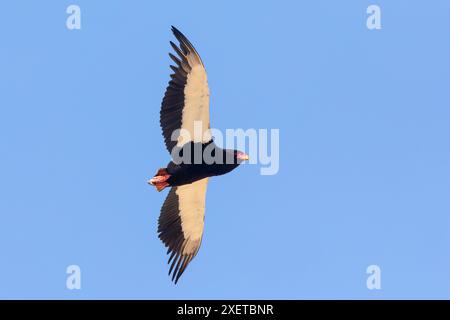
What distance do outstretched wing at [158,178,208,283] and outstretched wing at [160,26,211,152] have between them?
1.84m

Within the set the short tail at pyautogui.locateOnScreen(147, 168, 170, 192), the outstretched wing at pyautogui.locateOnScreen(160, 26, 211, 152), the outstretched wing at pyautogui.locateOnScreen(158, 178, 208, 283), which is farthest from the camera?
the outstretched wing at pyautogui.locateOnScreen(158, 178, 208, 283)

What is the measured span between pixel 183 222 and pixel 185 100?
11.2 ft

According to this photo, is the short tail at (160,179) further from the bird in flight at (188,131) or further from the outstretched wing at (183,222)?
the outstretched wing at (183,222)

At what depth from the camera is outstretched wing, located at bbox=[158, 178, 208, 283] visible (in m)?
28.3

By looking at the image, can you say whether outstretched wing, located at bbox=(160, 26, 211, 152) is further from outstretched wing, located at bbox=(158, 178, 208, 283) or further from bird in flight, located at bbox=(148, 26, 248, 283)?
outstretched wing, located at bbox=(158, 178, 208, 283)

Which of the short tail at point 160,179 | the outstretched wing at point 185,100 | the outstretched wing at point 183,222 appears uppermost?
the outstretched wing at point 185,100

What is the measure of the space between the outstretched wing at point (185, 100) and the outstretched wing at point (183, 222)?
184 centimetres

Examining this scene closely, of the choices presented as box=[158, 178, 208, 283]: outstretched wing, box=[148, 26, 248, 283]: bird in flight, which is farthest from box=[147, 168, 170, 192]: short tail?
box=[158, 178, 208, 283]: outstretched wing

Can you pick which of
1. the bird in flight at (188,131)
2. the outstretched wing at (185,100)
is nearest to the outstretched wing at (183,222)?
the bird in flight at (188,131)

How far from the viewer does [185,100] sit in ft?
87.5

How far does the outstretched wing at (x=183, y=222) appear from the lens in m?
28.3

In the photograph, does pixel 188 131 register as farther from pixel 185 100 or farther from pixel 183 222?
pixel 183 222

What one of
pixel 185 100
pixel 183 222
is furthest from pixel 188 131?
pixel 183 222
